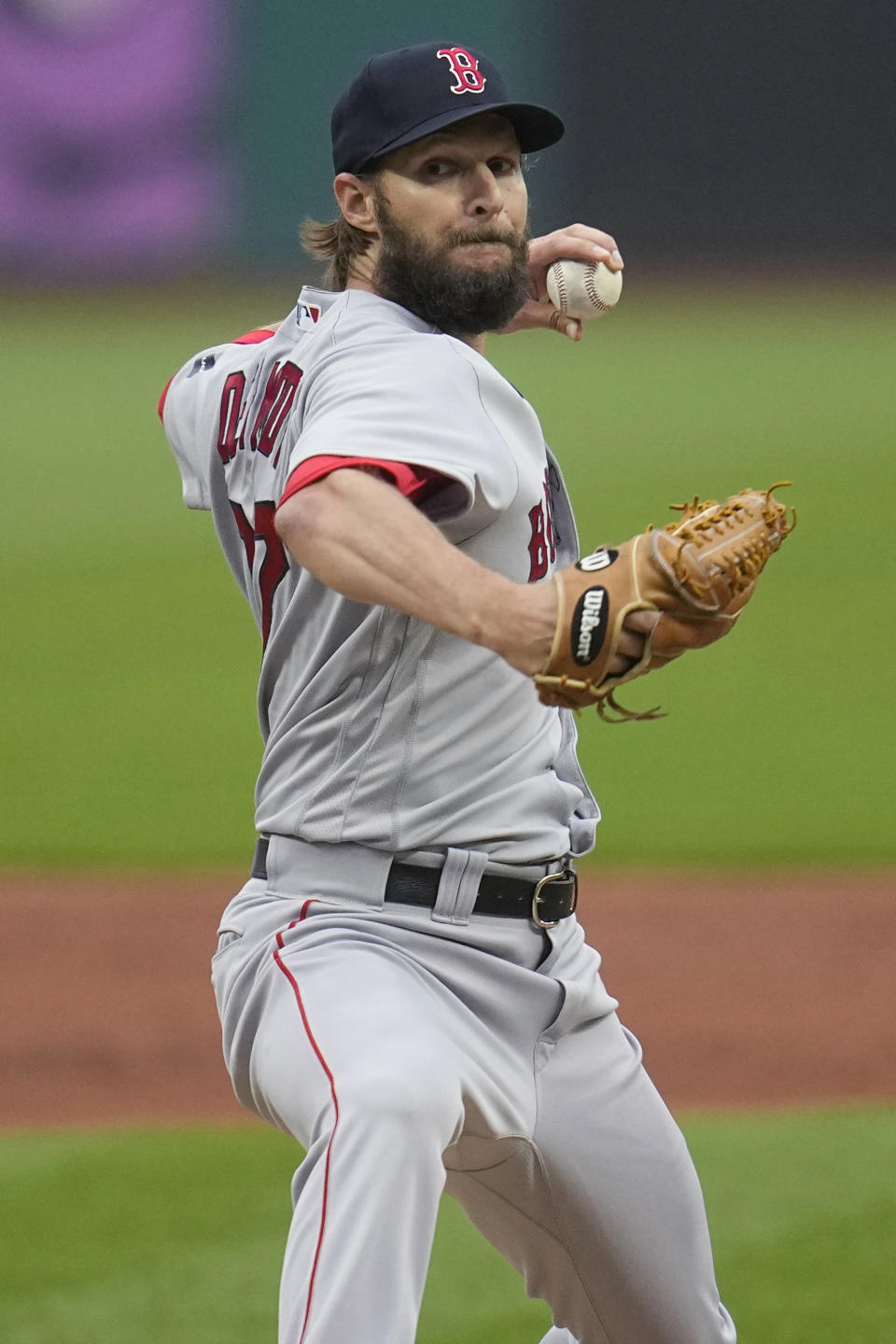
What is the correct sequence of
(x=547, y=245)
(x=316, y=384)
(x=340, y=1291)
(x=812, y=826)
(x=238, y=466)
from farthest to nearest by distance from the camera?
1. (x=812, y=826)
2. (x=547, y=245)
3. (x=238, y=466)
4. (x=316, y=384)
5. (x=340, y=1291)

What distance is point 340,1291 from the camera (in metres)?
2.26

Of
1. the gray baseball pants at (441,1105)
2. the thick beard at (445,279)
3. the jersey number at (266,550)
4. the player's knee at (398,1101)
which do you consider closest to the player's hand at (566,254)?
the thick beard at (445,279)

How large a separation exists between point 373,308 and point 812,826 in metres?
6.46

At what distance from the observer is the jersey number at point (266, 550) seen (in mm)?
2783

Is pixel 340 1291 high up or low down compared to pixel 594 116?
down

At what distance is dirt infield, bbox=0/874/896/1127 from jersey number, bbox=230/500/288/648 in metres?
2.83

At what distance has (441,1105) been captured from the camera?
2350 millimetres

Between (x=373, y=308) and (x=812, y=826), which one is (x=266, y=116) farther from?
(x=373, y=308)

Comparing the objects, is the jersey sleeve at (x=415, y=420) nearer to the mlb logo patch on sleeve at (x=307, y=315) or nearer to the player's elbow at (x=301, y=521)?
the player's elbow at (x=301, y=521)

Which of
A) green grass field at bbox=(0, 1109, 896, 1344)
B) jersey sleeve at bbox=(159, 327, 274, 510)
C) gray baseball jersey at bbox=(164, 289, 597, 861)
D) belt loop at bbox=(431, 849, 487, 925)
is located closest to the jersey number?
gray baseball jersey at bbox=(164, 289, 597, 861)

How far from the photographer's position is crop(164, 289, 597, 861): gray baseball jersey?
2527 millimetres

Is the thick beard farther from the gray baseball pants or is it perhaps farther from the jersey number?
the gray baseball pants

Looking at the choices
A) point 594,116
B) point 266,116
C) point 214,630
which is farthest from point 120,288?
point 214,630

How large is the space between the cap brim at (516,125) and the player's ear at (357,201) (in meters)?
0.02
